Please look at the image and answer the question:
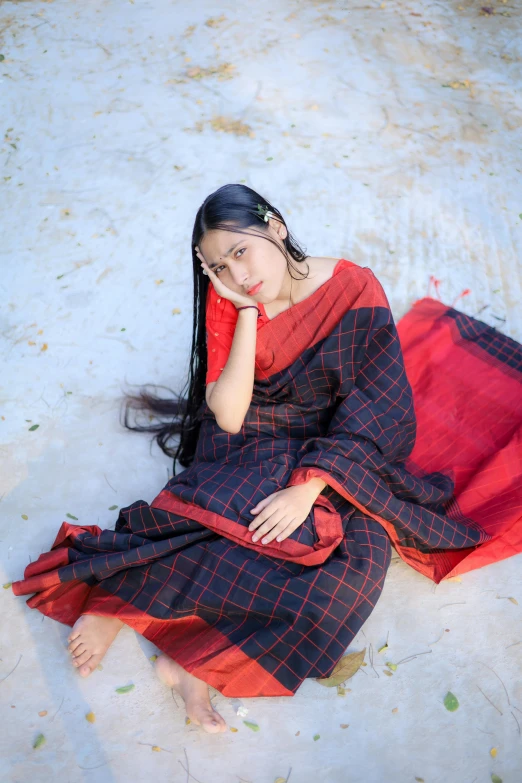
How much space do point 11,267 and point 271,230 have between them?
199cm

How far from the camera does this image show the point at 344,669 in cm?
201

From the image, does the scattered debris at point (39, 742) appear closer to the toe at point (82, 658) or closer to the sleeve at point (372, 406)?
the toe at point (82, 658)

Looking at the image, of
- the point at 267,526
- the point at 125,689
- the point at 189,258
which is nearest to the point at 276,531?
the point at 267,526

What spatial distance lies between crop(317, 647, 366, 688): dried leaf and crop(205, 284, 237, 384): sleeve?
0.96m

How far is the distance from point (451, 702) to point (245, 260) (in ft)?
4.63

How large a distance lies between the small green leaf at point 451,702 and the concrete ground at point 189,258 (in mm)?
17

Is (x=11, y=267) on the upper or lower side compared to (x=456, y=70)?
lower

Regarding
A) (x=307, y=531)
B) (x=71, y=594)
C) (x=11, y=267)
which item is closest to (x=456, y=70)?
(x=11, y=267)

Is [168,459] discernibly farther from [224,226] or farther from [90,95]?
[90,95]

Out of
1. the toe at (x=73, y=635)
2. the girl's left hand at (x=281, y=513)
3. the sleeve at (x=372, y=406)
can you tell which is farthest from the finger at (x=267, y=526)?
the toe at (x=73, y=635)

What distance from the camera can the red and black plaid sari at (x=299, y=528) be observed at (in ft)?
6.22

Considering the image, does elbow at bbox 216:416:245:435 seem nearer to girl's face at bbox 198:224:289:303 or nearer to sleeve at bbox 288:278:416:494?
sleeve at bbox 288:278:416:494

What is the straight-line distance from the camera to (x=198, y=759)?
183cm

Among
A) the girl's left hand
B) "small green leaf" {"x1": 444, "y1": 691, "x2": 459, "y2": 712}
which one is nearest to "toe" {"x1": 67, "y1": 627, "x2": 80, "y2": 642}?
the girl's left hand
